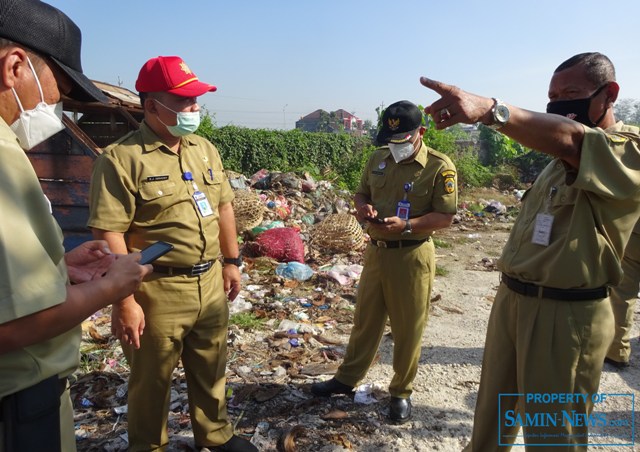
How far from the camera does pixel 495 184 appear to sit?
50.3 ft

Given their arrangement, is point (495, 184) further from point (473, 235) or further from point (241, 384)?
point (241, 384)

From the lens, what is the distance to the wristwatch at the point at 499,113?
152 cm

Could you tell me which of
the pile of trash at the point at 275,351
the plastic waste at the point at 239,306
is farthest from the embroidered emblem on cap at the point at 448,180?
the plastic waste at the point at 239,306

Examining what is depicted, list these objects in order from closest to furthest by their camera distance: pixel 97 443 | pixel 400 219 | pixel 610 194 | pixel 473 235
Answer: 1. pixel 610 194
2. pixel 97 443
3. pixel 400 219
4. pixel 473 235

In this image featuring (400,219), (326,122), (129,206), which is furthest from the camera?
(326,122)

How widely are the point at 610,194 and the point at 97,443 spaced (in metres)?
3.24

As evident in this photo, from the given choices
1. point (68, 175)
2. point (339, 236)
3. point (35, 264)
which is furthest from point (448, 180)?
point (339, 236)

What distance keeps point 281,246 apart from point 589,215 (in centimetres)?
534

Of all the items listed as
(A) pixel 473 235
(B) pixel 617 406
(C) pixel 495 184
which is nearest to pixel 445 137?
(C) pixel 495 184

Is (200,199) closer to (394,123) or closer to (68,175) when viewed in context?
(394,123)

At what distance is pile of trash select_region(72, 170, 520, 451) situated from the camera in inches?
119

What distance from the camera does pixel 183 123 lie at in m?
2.48

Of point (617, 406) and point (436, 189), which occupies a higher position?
point (436, 189)

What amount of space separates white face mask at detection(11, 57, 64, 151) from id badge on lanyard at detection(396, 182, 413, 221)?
226 cm
